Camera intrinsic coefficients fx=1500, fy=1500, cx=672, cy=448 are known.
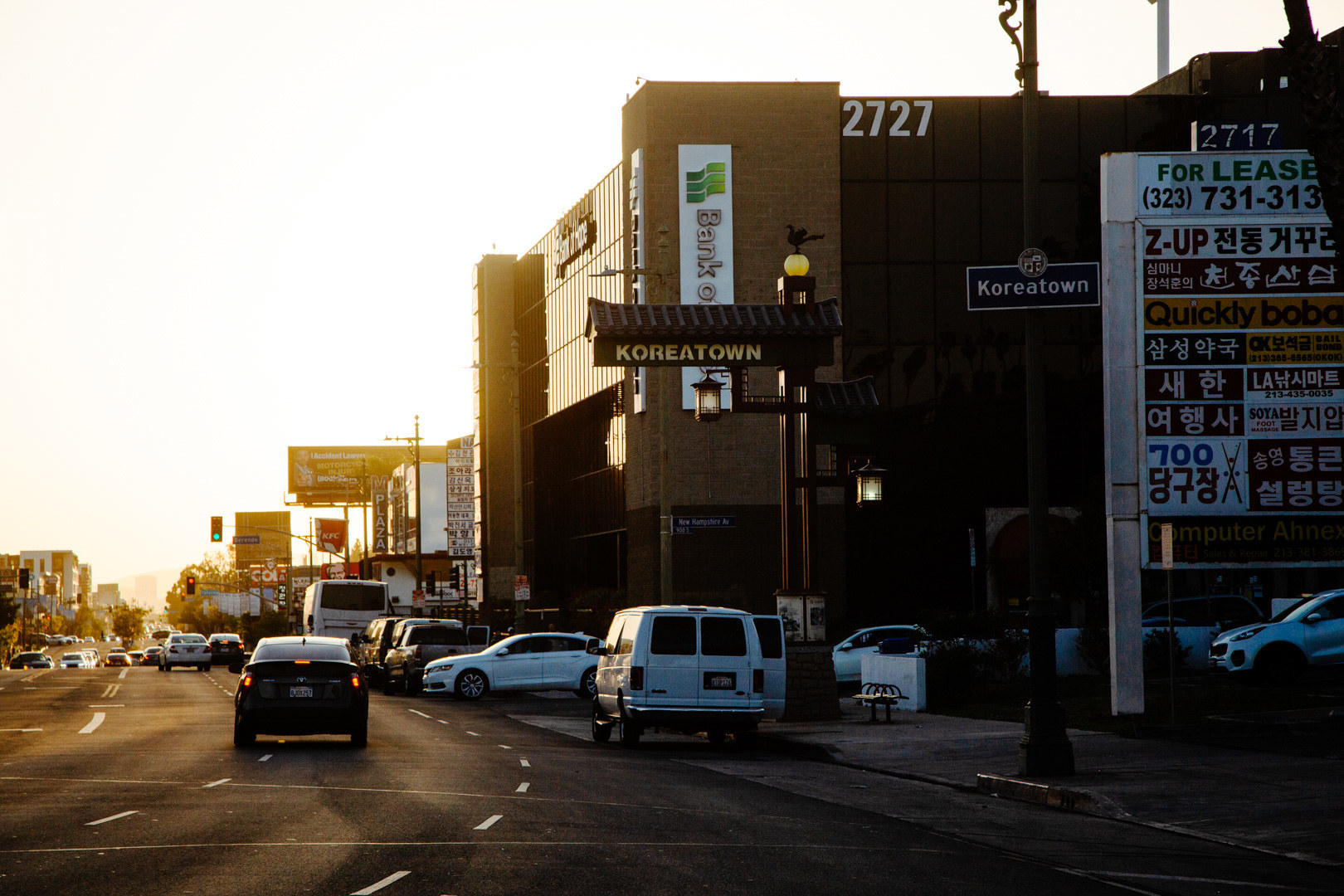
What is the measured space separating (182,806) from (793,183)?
3751 cm

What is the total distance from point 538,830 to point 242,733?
10796 mm

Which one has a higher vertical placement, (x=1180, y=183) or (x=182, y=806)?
(x=1180, y=183)

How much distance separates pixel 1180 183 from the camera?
74.3 ft

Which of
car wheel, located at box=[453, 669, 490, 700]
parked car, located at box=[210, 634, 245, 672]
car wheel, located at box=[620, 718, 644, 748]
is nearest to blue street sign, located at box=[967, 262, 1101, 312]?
car wheel, located at box=[620, 718, 644, 748]

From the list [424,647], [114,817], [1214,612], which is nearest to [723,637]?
[114,817]

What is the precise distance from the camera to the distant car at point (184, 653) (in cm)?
6862

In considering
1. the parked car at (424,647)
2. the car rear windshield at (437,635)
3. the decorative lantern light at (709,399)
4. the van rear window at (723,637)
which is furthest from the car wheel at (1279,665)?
the car rear windshield at (437,635)

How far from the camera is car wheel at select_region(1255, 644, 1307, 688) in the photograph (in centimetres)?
2519

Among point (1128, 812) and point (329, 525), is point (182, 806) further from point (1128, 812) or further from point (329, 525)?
point (329, 525)

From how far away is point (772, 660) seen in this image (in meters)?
23.7

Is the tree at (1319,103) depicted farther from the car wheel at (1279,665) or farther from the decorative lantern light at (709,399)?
the car wheel at (1279,665)

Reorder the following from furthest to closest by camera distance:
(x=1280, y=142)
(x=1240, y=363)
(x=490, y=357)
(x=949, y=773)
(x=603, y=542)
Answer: (x=490, y=357)
(x=603, y=542)
(x=1280, y=142)
(x=1240, y=363)
(x=949, y=773)

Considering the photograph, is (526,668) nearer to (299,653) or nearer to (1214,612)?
(299,653)

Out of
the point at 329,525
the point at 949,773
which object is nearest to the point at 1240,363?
the point at 949,773
